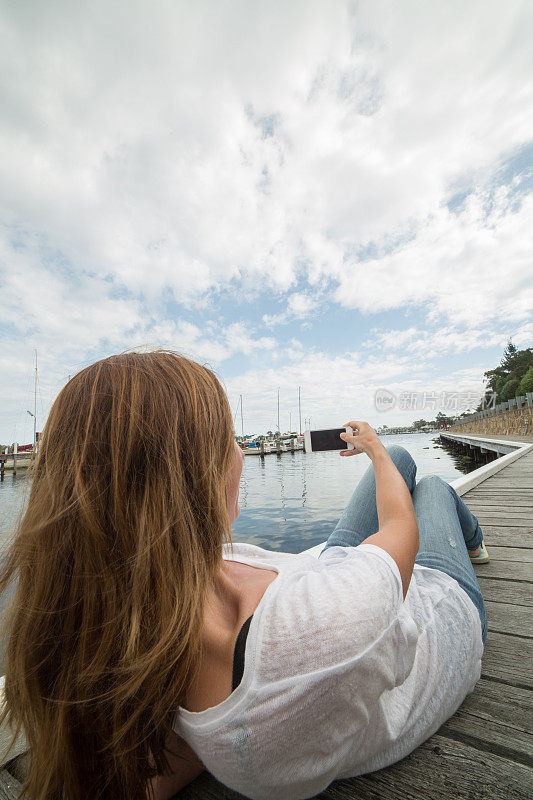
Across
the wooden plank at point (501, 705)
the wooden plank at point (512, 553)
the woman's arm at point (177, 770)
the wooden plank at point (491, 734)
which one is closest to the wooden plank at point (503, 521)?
the wooden plank at point (512, 553)

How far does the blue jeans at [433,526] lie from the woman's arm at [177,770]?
0.92 m

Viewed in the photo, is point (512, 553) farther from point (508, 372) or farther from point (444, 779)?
point (508, 372)

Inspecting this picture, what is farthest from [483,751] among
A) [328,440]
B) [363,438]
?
[328,440]

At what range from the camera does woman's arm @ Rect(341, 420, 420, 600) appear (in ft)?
2.37

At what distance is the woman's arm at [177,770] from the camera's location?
763 millimetres

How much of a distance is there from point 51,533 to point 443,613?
1.12m

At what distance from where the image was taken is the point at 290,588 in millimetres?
608

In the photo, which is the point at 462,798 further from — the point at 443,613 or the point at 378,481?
the point at 378,481

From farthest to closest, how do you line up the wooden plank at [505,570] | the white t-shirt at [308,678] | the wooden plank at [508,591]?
the wooden plank at [505,570] → the wooden plank at [508,591] → the white t-shirt at [308,678]

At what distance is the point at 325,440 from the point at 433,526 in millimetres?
592

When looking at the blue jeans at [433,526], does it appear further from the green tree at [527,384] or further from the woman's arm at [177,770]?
the green tree at [527,384]

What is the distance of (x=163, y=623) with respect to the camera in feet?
1.93

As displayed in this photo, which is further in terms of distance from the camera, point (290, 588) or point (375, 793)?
point (375, 793)

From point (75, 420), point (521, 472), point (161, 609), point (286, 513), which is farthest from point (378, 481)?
point (286, 513)
